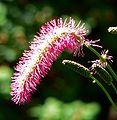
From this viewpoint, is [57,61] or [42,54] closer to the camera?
[42,54]

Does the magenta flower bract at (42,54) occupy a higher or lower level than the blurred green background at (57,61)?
lower

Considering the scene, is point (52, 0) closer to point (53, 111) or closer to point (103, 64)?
point (53, 111)

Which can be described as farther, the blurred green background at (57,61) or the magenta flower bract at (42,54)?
the blurred green background at (57,61)

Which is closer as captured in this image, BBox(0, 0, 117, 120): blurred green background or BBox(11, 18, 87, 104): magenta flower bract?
A: BBox(11, 18, 87, 104): magenta flower bract

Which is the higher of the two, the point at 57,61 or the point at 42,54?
the point at 57,61
